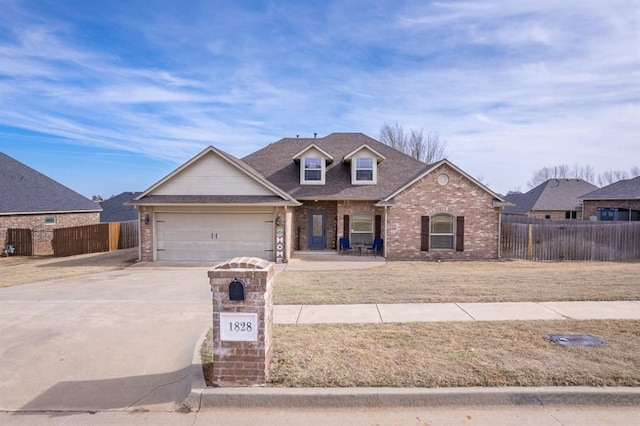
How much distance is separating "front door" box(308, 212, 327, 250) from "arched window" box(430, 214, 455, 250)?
5.38 meters

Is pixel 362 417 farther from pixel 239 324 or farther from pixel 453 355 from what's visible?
pixel 453 355

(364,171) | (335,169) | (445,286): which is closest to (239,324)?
(445,286)

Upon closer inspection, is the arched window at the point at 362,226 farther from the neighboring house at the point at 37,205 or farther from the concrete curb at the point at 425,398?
the neighboring house at the point at 37,205

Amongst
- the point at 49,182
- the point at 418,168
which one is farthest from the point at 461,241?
the point at 49,182

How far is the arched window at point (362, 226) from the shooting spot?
1925 centimetres

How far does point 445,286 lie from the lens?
10.5 m

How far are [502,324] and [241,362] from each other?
4.68 metres

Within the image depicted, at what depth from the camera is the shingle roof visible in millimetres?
19328

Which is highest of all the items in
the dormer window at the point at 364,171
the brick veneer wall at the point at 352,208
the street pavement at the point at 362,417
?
the dormer window at the point at 364,171

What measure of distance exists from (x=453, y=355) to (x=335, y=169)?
16.6 meters

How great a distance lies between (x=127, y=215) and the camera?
3494 cm

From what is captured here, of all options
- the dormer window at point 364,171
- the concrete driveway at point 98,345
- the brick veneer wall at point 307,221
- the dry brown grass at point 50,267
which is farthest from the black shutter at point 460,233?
the dry brown grass at point 50,267

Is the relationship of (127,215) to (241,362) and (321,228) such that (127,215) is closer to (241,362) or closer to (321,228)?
(321,228)

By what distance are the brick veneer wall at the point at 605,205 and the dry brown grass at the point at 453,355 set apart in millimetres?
23474
